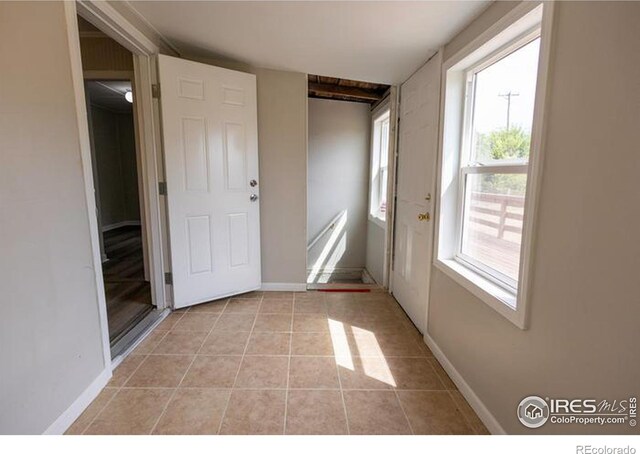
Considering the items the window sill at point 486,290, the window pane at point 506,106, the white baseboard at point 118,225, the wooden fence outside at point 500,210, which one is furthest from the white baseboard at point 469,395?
the white baseboard at point 118,225

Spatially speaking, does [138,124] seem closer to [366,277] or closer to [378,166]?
[378,166]

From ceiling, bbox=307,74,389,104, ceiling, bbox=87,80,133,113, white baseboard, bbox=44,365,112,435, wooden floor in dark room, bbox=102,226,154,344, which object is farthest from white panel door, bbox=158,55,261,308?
ceiling, bbox=87,80,133,113

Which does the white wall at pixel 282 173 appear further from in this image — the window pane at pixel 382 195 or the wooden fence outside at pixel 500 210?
the wooden fence outside at pixel 500 210

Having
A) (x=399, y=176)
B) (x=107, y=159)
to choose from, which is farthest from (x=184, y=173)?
(x=107, y=159)

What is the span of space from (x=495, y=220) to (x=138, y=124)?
2601mm

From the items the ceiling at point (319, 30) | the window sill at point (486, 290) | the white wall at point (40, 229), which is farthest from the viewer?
the ceiling at point (319, 30)

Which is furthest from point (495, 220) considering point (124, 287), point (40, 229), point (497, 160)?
point (124, 287)

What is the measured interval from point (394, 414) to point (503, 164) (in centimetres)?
134

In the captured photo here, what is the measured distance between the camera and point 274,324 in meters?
2.44

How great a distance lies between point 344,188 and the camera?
4434 mm

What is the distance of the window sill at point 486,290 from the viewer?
4.22 feet

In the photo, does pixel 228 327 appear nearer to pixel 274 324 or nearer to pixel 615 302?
pixel 274 324

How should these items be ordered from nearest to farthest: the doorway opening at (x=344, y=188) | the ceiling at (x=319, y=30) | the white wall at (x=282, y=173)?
the ceiling at (x=319, y=30) → the white wall at (x=282, y=173) → the doorway opening at (x=344, y=188)

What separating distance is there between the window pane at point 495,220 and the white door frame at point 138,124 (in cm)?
204
